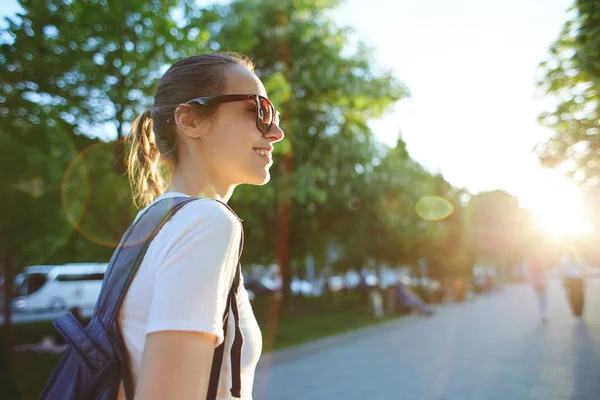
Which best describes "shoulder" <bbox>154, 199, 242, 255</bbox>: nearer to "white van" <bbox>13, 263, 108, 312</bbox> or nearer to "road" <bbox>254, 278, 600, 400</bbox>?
"road" <bbox>254, 278, 600, 400</bbox>

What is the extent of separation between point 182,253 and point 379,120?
69.2 feet

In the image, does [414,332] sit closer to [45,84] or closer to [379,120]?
[379,120]

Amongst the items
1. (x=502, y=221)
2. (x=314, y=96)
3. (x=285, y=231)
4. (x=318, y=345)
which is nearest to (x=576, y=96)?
(x=318, y=345)

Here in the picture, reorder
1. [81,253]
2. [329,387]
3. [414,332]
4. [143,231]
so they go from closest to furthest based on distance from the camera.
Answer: [143,231] → [329,387] → [81,253] → [414,332]

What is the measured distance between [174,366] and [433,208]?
106 ft

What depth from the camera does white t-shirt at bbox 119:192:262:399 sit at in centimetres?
101

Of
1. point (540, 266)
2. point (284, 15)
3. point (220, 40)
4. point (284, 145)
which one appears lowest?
point (540, 266)

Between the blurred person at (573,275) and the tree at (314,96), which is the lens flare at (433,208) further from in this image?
the blurred person at (573,275)

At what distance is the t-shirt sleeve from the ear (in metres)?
0.38

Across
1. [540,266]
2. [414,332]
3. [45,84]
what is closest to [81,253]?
[45,84]

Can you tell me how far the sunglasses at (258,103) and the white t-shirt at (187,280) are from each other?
41 centimetres

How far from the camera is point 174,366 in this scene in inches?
38.8

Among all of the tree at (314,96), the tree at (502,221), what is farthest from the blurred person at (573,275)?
the tree at (502,221)

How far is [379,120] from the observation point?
21.6 metres
